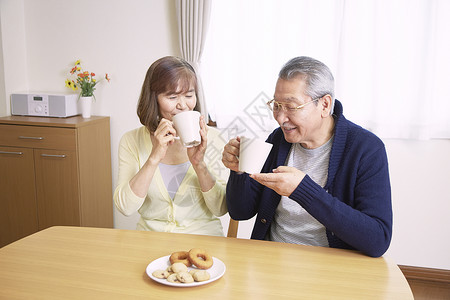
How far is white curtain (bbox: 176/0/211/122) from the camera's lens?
10.3 ft

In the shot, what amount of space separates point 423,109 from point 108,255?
2.26 meters

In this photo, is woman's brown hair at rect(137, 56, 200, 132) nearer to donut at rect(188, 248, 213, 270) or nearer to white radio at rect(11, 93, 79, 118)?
donut at rect(188, 248, 213, 270)

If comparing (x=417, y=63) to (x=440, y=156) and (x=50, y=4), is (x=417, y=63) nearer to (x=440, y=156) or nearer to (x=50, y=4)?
(x=440, y=156)

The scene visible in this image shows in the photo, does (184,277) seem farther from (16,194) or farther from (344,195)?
(16,194)

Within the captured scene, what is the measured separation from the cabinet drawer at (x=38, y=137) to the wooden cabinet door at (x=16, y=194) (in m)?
0.06

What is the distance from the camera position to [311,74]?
5.36 ft

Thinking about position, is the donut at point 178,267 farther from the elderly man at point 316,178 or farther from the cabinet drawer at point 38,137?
the cabinet drawer at point 38,137

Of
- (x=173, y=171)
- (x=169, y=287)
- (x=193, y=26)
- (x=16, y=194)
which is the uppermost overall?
(x=193, y=26)

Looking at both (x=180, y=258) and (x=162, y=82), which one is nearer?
(x=180, y=258)

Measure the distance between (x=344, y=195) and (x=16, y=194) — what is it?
2607 mm

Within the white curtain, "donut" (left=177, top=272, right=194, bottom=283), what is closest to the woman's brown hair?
"donut" (left=177, top=272, right=194, bottom=283)

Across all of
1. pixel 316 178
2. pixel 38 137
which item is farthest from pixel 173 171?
pixel 38 137

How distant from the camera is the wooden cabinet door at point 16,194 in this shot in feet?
10.8

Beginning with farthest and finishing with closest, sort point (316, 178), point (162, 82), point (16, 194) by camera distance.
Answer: point (16, 194)
point (162, 82)
point (316, 178)
